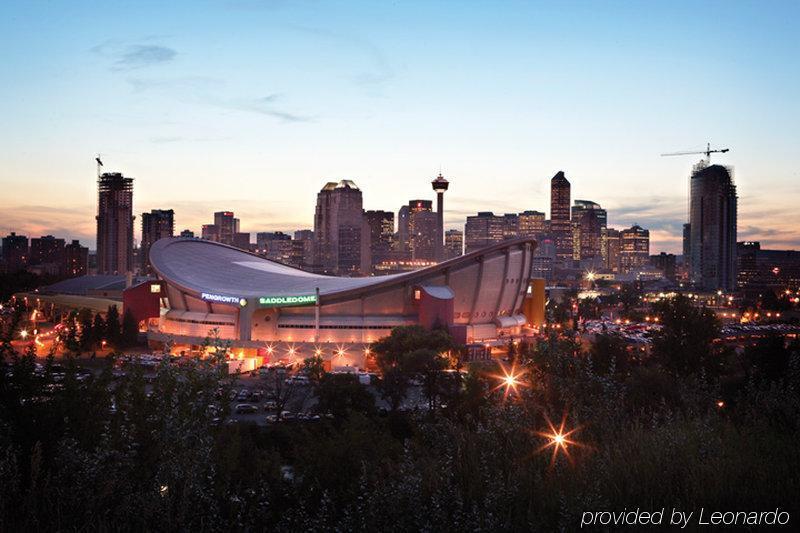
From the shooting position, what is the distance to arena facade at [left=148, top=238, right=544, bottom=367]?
50.4 metres

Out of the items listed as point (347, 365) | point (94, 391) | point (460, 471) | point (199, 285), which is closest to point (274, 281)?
point (199, 285)

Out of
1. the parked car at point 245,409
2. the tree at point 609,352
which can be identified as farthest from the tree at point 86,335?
the tree at point 609,352

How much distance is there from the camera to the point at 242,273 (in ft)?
201

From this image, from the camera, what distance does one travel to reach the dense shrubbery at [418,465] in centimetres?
822

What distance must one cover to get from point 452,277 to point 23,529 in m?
45.9

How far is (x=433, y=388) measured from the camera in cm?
3247

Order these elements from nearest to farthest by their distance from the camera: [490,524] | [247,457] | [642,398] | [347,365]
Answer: [490,524]
[247,457]
[642,398]
[347,365]

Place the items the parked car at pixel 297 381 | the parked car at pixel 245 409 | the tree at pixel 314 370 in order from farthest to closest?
the parked car at pixel 297 381 → the tree at pixel 314 370 → the parked car at pixel 245 409

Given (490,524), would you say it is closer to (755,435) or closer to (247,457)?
(755,435)

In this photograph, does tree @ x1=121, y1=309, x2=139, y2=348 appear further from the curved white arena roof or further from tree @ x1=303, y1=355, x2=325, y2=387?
tree @ x1=303, y1=355, x2=325, y2=387

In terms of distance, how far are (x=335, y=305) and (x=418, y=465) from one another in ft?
140

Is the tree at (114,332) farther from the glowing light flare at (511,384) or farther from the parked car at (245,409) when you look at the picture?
the glowing light flare at (511,384)

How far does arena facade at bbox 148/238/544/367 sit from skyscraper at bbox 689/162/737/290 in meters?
131

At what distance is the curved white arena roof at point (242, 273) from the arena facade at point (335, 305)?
0.09m
